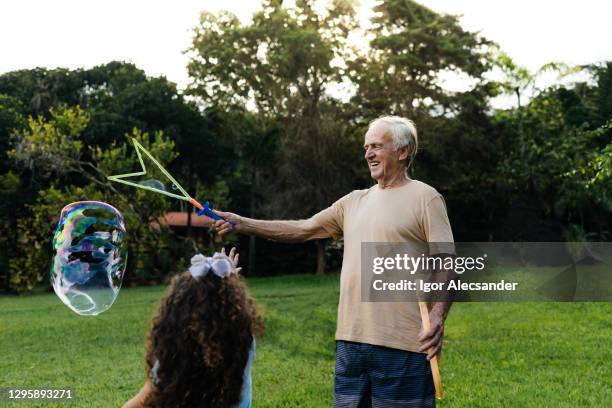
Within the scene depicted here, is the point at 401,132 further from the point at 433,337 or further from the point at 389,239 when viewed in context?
the point at 433,337

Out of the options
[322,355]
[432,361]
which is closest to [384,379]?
[432,361]

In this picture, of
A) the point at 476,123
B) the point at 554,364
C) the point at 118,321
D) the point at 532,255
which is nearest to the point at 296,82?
the point at 476,123

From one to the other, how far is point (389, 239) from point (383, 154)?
361 millimetres

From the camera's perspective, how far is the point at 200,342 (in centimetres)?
230

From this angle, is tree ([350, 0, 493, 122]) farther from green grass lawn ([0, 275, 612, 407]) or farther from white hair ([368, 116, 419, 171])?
white hair ([368, 116, 419, 171])

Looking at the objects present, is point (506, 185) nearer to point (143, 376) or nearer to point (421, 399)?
point (143, 376)

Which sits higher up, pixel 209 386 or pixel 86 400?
pixel 209 386

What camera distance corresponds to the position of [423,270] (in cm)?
280

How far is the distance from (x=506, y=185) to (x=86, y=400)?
19.8 meters

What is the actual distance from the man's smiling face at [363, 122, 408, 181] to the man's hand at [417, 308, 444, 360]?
24.2 inches

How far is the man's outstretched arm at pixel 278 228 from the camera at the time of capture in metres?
3.32

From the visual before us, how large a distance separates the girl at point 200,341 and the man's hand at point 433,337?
0.72 m

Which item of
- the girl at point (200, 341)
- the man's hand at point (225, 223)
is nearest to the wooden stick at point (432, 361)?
the girl at point (200, 341)

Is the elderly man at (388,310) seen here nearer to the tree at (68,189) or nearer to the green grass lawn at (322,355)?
the green grass lawn at (322,355)
